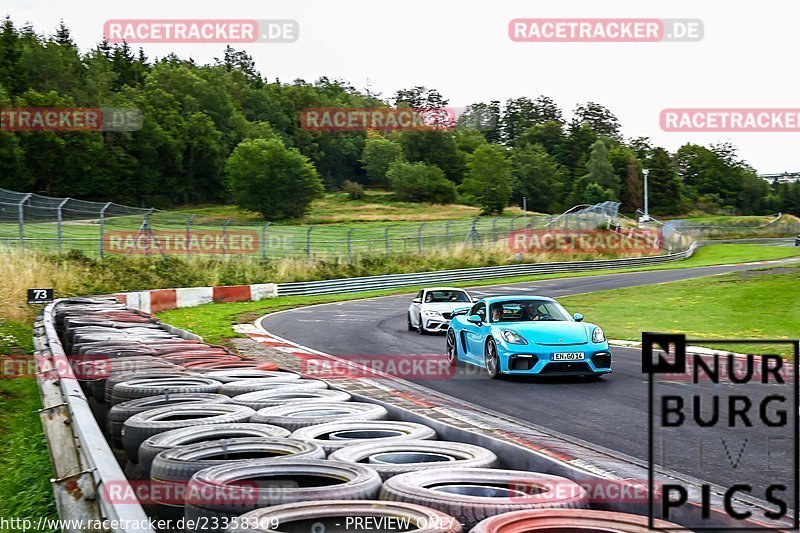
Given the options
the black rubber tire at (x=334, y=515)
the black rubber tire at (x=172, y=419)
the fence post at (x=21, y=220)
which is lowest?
the black rubber tire at (x=172, y=419)

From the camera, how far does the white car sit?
20250 millimetres

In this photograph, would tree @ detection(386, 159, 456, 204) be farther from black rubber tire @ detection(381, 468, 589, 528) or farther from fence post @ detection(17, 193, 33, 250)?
black rubber tire @ detection(381, 468, 589, 528)

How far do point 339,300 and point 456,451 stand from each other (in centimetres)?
3117

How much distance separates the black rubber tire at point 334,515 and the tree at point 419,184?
112m

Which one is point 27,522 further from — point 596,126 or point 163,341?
point 596,126

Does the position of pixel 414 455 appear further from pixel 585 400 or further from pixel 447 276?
pixel 447 276

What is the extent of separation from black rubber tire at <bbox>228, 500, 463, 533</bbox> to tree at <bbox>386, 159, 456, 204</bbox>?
11200 centimetres

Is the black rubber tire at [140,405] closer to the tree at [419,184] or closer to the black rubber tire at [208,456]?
the black rubber tire at [208,456]

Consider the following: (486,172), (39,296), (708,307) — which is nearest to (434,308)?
(708,307)

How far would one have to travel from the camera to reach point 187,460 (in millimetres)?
4578

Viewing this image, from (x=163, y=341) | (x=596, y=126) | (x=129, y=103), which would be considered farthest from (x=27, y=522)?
(x=596, y=126)

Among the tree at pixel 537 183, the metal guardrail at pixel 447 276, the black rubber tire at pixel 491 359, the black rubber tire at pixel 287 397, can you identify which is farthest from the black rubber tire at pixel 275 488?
the tree at pixel 537 183

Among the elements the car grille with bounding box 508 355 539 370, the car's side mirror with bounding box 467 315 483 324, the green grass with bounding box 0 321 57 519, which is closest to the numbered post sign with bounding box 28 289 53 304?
the green grass with bounding box 0 321 57 519

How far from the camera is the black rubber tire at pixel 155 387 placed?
6.98 meters
